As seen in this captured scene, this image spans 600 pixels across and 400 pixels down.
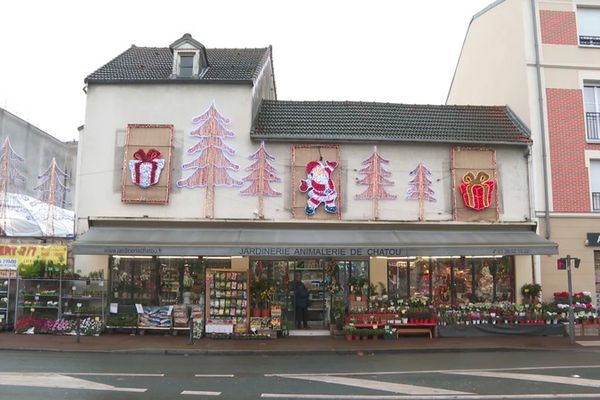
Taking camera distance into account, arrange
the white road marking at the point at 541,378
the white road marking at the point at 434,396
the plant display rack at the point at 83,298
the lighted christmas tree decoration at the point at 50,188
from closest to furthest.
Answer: the white road marking at the point at 434,396, the white road marking at the point at 541,378, the plant display rack at the point at 83,298, the lighted christmas tree decoration at the point at 50,188

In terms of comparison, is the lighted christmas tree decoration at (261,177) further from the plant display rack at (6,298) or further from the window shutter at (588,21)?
the window shutter at (588,21)

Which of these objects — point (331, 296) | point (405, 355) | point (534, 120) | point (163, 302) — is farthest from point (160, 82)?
point (534, 120)

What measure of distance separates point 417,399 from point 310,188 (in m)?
9.44

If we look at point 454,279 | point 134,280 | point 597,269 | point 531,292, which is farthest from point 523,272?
point 134,280

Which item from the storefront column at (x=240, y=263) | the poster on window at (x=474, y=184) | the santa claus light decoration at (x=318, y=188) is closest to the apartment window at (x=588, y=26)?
the poster on window at (x=474, y=184)

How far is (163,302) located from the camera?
16.7 metres

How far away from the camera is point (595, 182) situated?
17656mm

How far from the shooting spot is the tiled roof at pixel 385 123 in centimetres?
1711

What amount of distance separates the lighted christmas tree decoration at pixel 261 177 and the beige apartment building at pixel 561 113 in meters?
8.19

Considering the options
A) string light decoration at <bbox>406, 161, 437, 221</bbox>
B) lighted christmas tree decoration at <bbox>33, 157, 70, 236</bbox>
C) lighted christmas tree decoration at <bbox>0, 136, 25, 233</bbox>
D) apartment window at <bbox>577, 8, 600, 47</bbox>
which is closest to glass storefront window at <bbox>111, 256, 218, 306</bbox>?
lighted christmas tree decoration at <bbox>33, 157, 70, 236</bbox>

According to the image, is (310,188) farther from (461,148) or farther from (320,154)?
(461,148)

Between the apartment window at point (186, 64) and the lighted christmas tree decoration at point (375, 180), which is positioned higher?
the apartment window at point (186, 64)

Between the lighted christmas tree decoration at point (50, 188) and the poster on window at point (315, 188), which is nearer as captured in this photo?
the poster on window at point (315, 188)

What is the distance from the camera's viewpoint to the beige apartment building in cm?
1708
